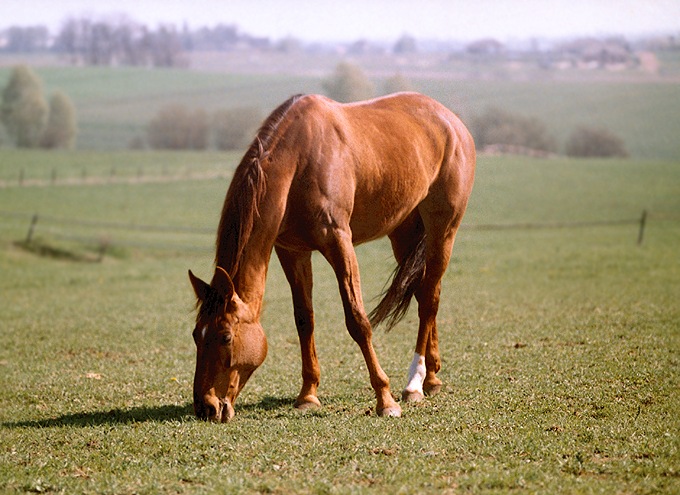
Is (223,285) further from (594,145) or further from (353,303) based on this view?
(594,145)

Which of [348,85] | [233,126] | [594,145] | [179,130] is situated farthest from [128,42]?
[594,145]

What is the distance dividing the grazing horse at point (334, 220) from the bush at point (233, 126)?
201 ft

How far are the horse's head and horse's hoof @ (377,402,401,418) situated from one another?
1.04 m

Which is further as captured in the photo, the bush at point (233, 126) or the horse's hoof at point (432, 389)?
the bush at point (233, 126)

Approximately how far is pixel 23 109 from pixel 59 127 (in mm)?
3396

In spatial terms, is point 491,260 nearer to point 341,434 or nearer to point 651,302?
point 651,302

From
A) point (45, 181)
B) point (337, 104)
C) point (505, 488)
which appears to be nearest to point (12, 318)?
point (337, 104)

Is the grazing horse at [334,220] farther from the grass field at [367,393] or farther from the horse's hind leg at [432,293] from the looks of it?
the grass field at [367,393]

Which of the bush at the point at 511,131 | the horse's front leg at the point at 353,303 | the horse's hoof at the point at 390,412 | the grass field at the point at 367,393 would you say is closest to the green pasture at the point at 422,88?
the bush at the point at 511,131

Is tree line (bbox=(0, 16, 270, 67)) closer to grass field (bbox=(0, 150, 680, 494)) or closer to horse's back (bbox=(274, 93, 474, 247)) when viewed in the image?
grass field (bbox=(0, 150, 680, 494))

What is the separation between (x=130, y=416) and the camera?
6.91 metres

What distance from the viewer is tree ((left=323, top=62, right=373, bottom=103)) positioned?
202ft

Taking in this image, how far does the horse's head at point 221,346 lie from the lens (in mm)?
6020

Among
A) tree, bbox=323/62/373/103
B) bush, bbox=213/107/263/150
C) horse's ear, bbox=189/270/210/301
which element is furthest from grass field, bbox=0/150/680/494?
bush, bbox=213/107/263/150
